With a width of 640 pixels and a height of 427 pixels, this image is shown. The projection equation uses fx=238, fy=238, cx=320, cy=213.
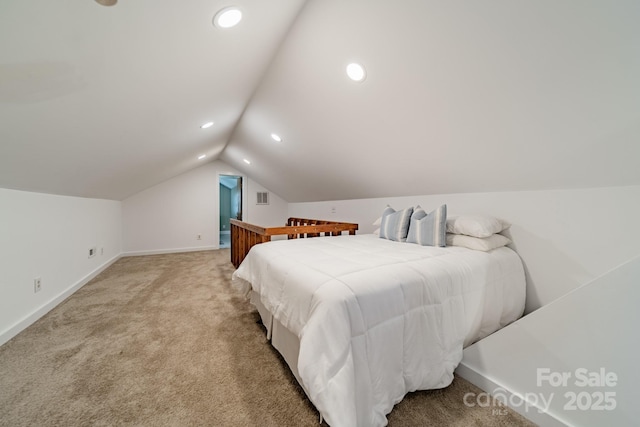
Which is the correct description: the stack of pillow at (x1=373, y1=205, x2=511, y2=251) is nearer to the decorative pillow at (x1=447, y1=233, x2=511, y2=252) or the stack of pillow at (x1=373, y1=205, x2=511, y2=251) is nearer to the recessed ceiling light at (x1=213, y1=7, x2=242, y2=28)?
the decorative pillow at (x1=447, y1=233, x2=511, y2=252)

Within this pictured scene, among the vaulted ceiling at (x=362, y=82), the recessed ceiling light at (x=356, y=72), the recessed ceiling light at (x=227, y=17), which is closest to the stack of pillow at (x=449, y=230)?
the vaulted ceiling at (x=362, y=82)

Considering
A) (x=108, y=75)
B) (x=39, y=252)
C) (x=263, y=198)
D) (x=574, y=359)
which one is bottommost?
(x=574, y=359)

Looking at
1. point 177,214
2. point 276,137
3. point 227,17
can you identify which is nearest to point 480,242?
point 227,17

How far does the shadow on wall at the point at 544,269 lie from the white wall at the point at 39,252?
401 centimetres

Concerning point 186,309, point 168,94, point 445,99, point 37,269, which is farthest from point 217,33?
point 37,269

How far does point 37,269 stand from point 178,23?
2.48 meters

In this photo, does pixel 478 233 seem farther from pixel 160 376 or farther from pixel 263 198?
pixel 263 198

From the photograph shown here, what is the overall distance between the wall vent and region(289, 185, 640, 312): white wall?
16.9 ft

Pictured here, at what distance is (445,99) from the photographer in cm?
168

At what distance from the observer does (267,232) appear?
2596 mm

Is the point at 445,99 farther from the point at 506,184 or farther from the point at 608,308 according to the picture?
the point at 608,308

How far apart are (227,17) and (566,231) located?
2.74m

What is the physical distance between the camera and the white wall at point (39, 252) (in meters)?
1.80

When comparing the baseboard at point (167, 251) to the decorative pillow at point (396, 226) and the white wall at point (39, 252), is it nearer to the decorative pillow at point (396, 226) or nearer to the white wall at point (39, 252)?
the white wall at point (39, 252)
